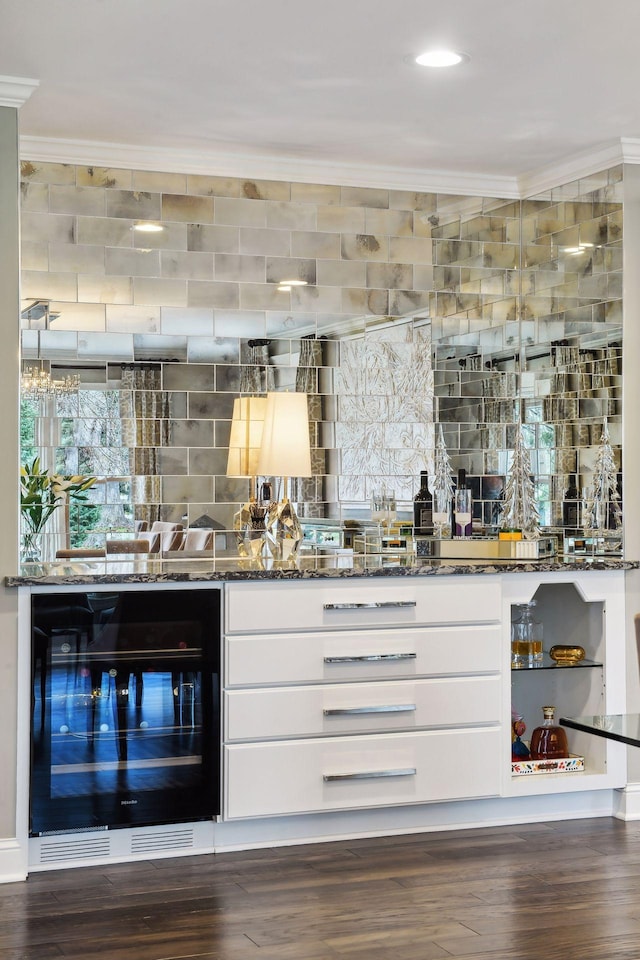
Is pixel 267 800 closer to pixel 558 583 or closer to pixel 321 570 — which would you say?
pixel 321 570

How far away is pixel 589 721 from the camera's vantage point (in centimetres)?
240

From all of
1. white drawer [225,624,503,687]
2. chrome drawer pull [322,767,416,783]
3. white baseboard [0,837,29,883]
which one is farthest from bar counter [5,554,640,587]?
white baseboard [0,837,29,883]

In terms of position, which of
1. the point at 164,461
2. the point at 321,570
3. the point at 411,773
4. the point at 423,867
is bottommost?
the point at 423,867

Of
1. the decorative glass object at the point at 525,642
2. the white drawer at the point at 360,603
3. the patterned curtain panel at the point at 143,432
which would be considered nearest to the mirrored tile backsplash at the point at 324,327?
the patterned curtain panel at the point at 143,432

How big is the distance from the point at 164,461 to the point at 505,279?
1772mm

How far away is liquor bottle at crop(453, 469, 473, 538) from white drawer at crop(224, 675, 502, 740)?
790 millimetres

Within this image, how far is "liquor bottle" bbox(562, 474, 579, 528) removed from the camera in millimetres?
4656

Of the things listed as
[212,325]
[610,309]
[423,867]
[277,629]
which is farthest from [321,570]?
[610,309]

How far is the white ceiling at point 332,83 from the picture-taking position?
10.5 ft

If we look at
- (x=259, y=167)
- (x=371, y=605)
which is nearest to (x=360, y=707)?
(x=371, y=605)

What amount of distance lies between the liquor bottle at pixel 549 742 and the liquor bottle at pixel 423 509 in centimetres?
98

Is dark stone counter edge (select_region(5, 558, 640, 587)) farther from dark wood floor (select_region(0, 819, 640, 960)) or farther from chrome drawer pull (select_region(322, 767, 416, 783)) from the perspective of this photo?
dark wood floor (select_region(0, 819, 640, 960))

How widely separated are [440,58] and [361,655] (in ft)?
6.62

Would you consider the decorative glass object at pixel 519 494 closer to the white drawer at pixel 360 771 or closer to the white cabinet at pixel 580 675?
the white cabinet at pixel 580 675
